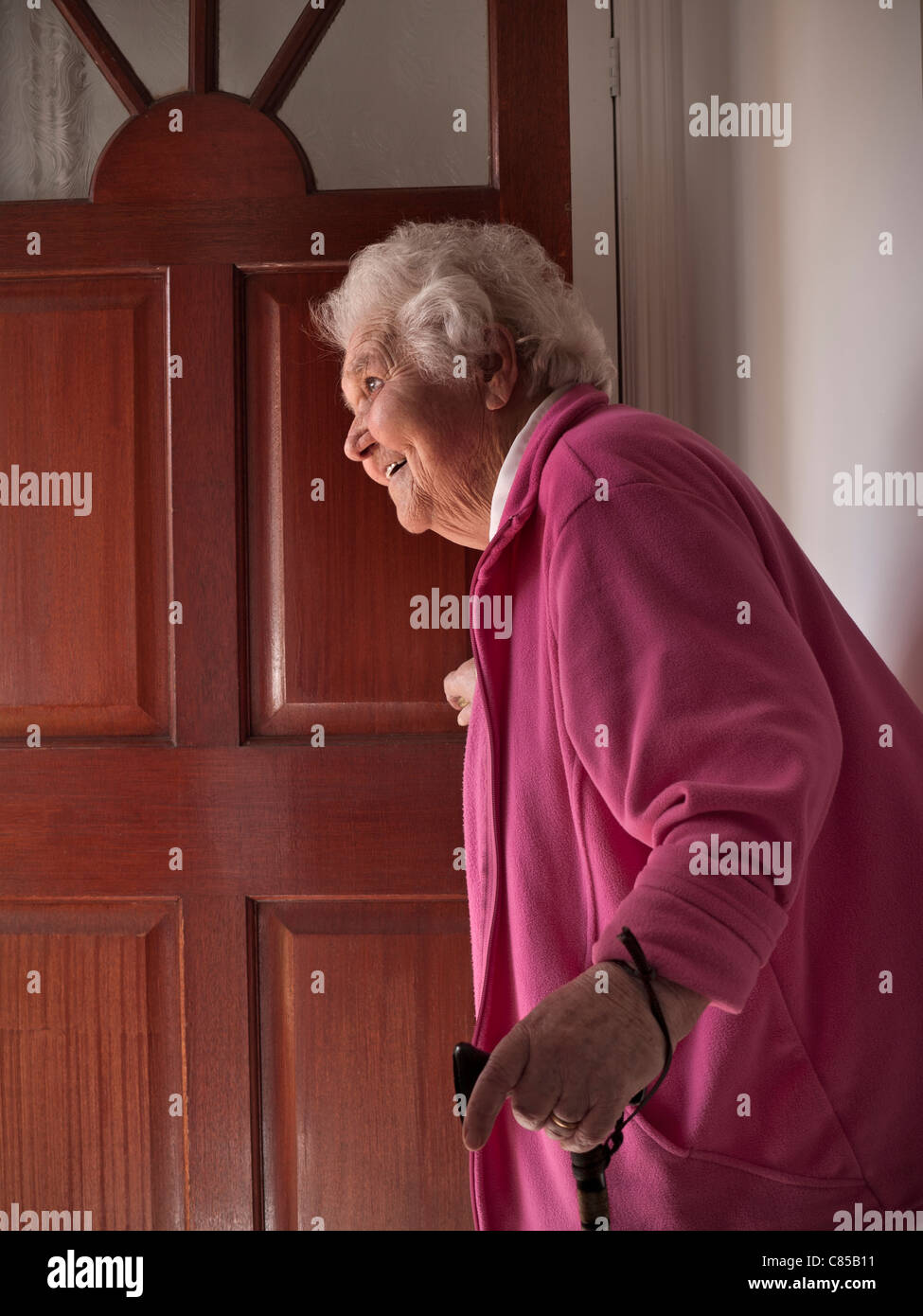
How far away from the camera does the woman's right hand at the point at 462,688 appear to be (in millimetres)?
1264

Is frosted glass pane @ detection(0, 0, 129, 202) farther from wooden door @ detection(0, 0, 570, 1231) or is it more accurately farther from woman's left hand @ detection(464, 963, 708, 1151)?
woman's left hand @ detection(464, 963, 708, 1151)

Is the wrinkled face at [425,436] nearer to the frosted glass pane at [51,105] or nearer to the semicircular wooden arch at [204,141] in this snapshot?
the semicircular wooden arch at [204,141]

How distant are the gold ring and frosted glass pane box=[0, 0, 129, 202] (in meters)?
1.37

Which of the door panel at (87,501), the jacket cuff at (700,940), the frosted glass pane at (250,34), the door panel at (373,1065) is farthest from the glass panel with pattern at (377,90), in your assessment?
the jacket cuff at (700,940)

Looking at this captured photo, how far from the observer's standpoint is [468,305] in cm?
100

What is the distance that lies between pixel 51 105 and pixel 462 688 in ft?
3.34

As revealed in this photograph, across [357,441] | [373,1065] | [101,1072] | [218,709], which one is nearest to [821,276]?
[357,441]

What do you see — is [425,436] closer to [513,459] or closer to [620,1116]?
[513,459]

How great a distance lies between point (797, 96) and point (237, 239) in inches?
30.4

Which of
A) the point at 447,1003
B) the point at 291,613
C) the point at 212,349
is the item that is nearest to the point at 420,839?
the point at 447,1003

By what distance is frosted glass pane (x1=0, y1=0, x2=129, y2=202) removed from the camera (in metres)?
1.39

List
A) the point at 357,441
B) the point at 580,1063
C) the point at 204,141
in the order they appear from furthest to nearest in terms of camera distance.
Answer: the point at 204,141 < the point at 357,441 < the point at 580,1063
